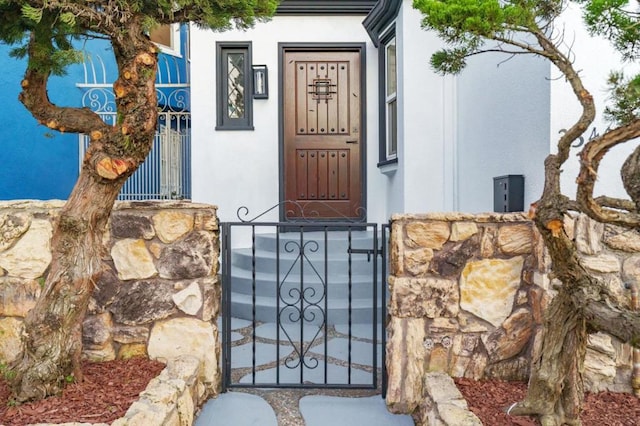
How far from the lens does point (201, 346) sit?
2.55 m

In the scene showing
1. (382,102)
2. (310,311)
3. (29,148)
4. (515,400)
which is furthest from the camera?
(29,148)

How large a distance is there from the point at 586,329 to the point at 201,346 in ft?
6.06

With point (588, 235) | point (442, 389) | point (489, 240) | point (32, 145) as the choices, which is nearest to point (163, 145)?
point (32, 145)

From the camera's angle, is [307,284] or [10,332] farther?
[307,284]

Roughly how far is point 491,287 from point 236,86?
3824 millimetres

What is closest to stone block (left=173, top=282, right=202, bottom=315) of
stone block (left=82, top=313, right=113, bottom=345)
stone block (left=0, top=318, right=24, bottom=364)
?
stone block (left=82, top=313, right=113, bottom=345)

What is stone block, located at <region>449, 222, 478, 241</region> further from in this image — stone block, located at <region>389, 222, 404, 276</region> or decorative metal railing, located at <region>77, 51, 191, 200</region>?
decorative metal railing, located at <region>77, 51, 191, 200</region>

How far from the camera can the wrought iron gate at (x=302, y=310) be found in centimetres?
273

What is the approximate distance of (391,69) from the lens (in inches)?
202

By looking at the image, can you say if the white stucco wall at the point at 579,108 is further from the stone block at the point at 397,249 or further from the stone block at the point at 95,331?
the stone block at the point at 95,331

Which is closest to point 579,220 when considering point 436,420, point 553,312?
point 553,312

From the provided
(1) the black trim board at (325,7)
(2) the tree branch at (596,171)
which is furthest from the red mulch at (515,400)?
(1) the black trim board at (325,7)

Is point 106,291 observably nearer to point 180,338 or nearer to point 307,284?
point 180,338

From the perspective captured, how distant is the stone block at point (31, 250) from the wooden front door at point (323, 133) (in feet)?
9.96
